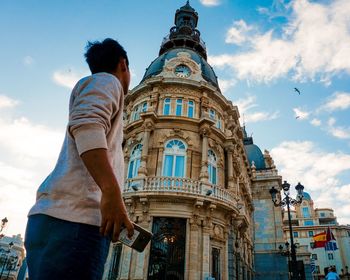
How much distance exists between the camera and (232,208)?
1761 cm

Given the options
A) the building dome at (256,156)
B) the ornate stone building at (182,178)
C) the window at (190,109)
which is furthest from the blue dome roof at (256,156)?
the window at (190,109)

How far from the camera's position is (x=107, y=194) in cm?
164

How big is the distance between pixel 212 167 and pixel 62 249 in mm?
18046

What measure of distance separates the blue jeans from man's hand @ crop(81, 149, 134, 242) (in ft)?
0.51

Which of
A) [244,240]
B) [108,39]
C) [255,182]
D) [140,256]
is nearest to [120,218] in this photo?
[108,39]

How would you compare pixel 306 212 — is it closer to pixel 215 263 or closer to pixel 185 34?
pixel 185 34

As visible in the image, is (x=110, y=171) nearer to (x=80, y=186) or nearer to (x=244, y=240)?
(x=80, y=186)

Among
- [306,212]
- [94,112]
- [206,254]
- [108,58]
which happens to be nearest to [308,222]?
[306,212]

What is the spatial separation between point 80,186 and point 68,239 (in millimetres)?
327

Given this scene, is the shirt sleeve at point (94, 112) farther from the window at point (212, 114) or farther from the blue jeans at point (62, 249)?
the window at point (212, 114)

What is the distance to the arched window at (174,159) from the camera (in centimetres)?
1788

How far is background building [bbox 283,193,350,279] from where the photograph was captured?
189 ft

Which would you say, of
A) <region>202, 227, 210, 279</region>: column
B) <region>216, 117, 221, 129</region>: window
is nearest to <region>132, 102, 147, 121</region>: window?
<region>216, 117, 221, 129</region>: window

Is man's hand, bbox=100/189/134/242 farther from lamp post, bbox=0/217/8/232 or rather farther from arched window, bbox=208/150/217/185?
lamp post, bbox=0/217/8/232
